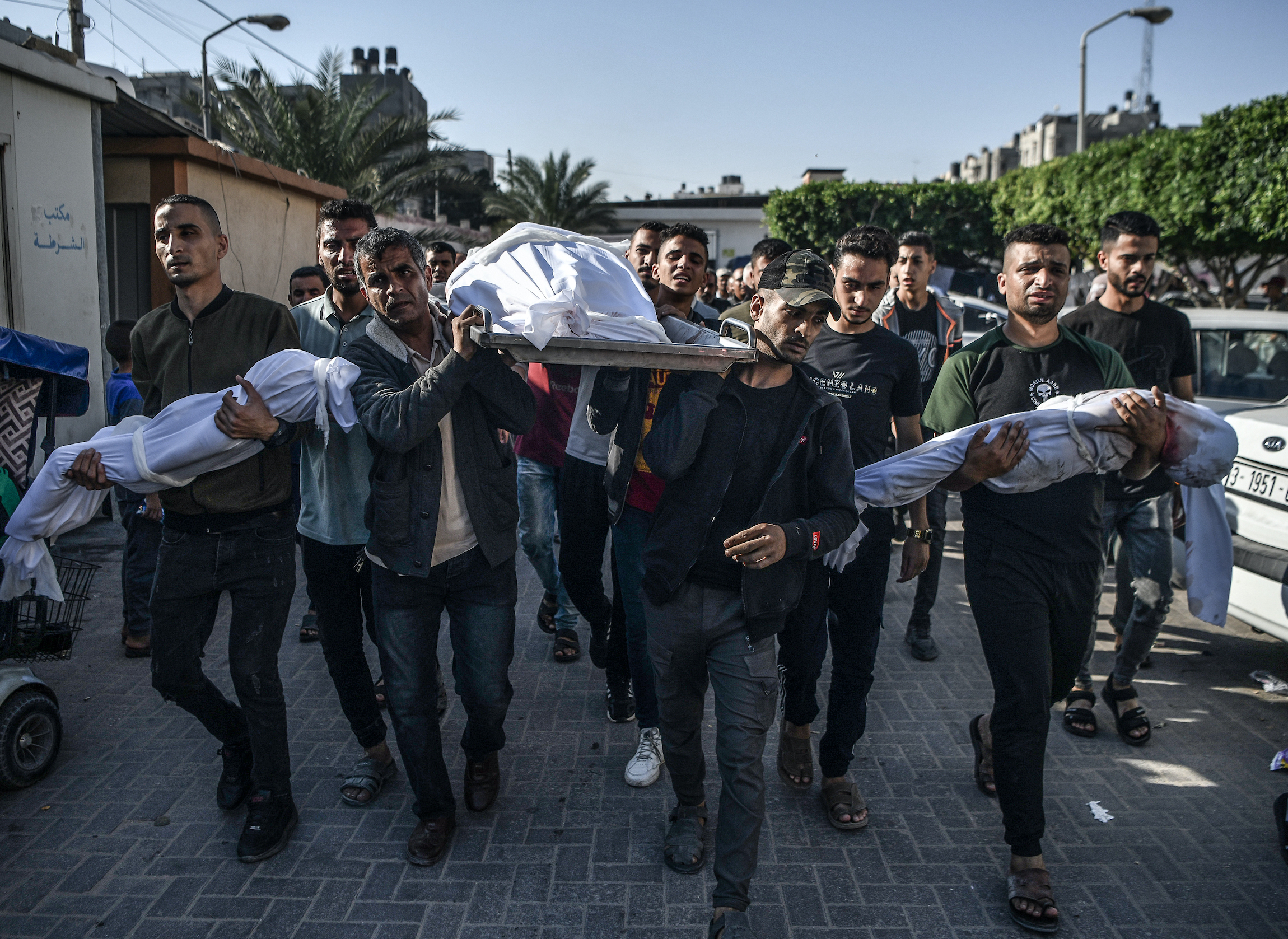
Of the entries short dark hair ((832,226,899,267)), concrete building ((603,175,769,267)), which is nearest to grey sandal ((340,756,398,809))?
short dark hair ((832,226,899,267))

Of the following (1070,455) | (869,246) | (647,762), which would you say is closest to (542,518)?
(647,762)

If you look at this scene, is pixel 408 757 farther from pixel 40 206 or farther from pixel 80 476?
pixel 40 206

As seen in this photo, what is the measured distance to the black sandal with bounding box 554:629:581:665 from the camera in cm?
503

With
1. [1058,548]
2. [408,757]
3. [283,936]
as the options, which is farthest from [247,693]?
[1058,548]

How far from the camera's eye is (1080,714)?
4.21 metres

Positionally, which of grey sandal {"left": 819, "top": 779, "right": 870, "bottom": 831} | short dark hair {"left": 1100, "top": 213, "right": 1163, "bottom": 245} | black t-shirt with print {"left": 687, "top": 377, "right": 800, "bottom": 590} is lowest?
grey sandal {"left": 819, "top": 779, "right": 870, "bottom": 831}

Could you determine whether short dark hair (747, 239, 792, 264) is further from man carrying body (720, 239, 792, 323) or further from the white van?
the white van

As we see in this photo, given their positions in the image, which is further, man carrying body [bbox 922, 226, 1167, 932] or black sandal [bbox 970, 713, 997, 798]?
black sandal [bbox 970, 713, 997, 798]

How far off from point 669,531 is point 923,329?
3.04m

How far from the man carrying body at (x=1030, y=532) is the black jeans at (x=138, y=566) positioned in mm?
3951

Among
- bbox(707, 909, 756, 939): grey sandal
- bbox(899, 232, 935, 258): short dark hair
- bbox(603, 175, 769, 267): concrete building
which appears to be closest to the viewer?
bbox(707, 909, 756, 939): grey sandal

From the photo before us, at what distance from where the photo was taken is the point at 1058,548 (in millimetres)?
2979

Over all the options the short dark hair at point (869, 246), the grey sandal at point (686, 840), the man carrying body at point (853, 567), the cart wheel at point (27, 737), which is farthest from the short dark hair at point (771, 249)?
the cart wheel at point (27, 737)

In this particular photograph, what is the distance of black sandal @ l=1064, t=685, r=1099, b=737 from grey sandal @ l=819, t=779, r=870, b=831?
1.31 meters
